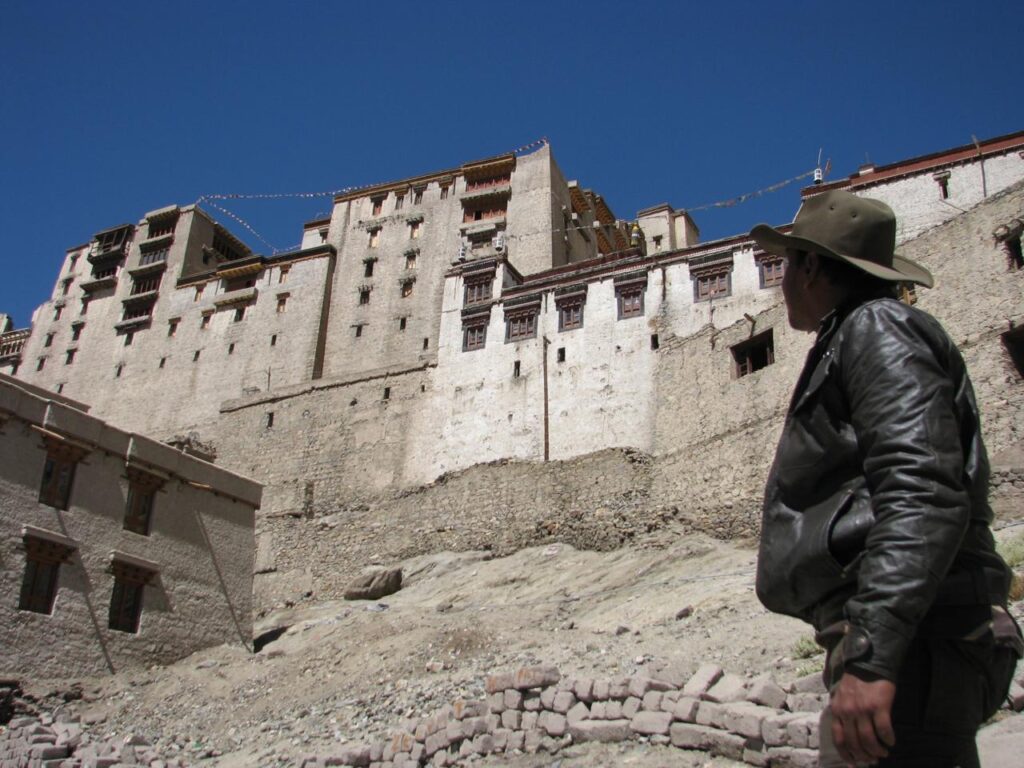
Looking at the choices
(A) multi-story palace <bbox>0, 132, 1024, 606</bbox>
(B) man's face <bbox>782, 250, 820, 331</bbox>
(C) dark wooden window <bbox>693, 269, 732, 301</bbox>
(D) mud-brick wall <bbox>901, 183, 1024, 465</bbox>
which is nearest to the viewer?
(B) man's face <bbox>782, 250, 820, 331</bbox>

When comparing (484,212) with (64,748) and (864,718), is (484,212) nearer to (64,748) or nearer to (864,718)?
(64,748)

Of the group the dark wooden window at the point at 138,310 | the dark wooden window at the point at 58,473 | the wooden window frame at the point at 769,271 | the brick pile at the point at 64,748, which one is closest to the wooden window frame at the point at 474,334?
the wooden window frame at the point at 769,271

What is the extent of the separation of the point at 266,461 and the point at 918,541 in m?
35.2

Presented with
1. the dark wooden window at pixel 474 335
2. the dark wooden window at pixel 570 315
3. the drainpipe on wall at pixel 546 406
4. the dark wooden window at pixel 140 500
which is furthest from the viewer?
the dark wooden window at pixel 474 335

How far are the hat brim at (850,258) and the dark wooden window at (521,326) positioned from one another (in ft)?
98.0

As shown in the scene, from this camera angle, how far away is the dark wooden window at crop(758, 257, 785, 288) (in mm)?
29828

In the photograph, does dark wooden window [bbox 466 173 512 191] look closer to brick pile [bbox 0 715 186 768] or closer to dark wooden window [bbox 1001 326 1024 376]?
dark wooden window [bbox 1001 326 1024 376]

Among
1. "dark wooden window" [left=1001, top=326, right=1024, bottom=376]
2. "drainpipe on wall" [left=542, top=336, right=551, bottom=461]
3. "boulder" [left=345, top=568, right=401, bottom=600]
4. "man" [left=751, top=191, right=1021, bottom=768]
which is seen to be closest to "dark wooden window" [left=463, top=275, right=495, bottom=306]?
"drainpipe on wall" [left=542, top=336, right=551, bottom=461]

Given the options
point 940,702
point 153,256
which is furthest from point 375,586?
point 153,256

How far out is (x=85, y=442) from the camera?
19016mm

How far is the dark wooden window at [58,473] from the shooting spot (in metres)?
18.2

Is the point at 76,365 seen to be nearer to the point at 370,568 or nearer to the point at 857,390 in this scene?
the point at 370,568

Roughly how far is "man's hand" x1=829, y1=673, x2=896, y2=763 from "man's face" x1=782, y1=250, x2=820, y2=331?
126 centimetres

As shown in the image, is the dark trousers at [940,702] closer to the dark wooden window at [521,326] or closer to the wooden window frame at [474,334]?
the dark wooden window at [521,326]
